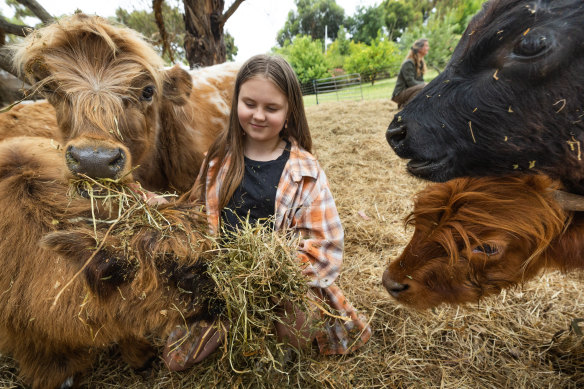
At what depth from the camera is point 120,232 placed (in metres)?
1.56

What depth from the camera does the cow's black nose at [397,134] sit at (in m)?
1.68

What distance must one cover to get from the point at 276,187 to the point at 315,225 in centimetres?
43

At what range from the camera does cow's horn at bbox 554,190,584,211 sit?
60.0 inches

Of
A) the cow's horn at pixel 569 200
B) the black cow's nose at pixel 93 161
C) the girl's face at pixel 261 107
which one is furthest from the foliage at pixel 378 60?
the black cow's nose at pixel 93 161

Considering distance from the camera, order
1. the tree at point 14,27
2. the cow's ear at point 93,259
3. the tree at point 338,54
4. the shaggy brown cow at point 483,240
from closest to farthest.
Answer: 1. the cow's ear at point 93,259
2. the shaggy brown cow at point 483,240
3. the tree at point 14,27
4. the tree at point 338,54

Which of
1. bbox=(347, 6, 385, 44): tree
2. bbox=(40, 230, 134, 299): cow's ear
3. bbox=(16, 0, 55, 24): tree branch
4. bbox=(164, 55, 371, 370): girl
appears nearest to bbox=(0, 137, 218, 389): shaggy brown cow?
bbox=(40, 230, 134, 299): cow's ear

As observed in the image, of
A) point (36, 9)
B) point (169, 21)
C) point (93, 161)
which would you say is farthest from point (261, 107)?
point (169, 21)

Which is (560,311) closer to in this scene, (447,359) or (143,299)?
(447,359)

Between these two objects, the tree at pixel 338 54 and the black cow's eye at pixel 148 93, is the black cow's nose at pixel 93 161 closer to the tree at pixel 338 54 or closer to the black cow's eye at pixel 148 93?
the black cow's eye at pixel 148 93

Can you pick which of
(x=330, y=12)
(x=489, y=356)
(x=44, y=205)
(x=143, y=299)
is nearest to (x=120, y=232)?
Answer: (x=143, y=299)

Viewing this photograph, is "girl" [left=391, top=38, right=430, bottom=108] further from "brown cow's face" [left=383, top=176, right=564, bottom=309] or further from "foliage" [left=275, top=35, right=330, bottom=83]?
"foliage" [left=275, top=35, right=330, bottom=83]

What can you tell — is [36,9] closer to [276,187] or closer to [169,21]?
[169,21]

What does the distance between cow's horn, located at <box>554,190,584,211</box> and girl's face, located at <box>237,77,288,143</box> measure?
5.75 ft

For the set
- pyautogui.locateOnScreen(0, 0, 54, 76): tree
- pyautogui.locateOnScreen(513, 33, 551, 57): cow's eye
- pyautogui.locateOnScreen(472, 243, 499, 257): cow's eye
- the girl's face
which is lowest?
pyautogui.locateOnScreen(472, 243, 499, 257): cow's eye
